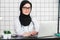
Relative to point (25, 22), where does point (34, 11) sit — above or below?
above

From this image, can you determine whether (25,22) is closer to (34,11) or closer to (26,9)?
(26,9)

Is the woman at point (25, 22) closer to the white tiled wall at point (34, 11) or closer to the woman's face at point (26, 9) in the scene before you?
the woman's face at point (26, 9)

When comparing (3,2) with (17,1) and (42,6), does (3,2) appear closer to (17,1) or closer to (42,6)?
(17,1)

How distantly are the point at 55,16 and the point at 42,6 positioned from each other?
0.36 metres

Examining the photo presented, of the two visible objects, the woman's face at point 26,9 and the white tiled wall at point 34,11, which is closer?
the woman's face at point 26,9

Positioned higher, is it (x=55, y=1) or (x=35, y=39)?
(x=55, y=1)

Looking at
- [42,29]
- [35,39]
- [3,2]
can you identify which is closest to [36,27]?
[42,29]

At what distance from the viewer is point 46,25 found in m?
2.17

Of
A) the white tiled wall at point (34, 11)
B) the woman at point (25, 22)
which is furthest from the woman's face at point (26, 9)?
the white tiled wall at point (34, 11)

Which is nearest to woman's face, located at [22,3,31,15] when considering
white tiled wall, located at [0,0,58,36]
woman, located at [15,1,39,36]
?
woman, located at [15,1,39,36]

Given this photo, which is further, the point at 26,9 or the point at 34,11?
the point at 34,11

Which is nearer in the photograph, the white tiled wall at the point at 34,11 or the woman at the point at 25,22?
the woman at the point at 25,22

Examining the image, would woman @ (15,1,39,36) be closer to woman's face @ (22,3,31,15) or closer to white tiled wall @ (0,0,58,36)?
woman's face @ (22,3,31,15)

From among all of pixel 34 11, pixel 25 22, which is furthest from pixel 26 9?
pixel 34 11
